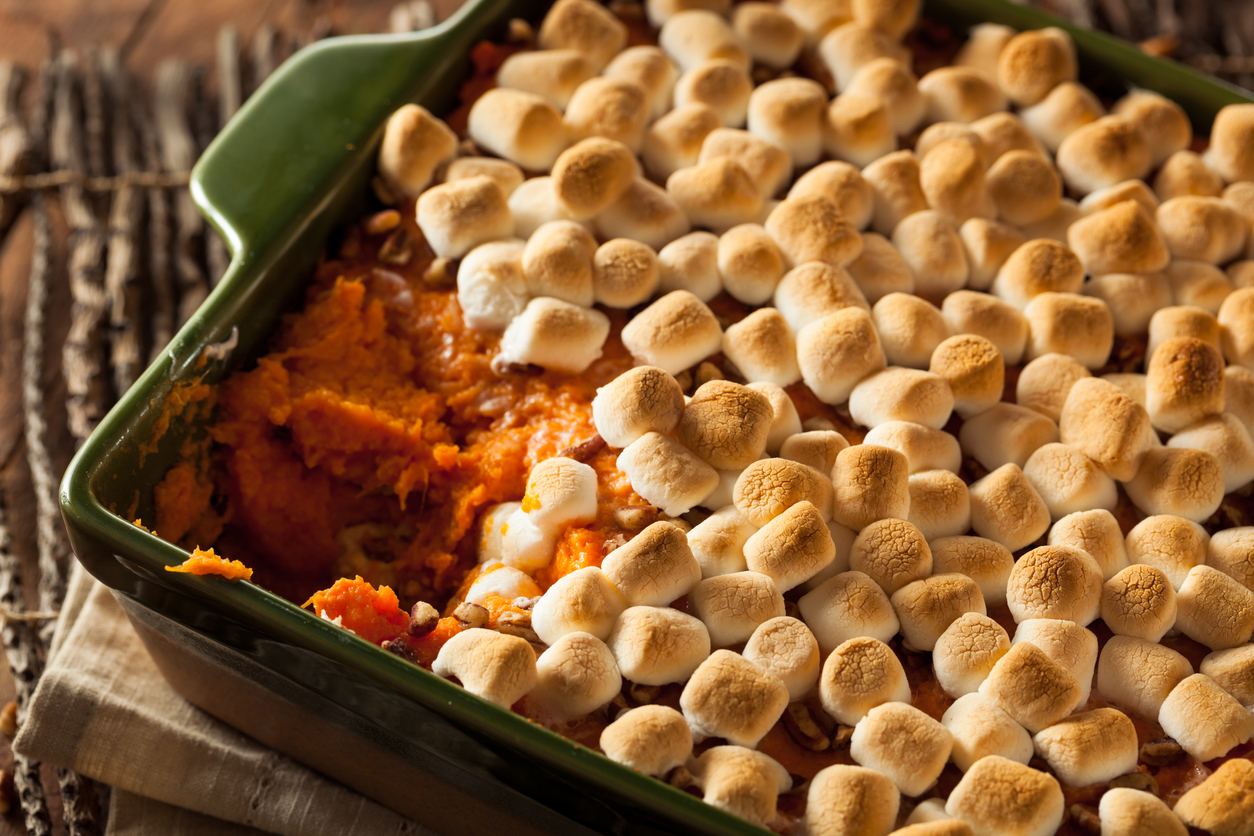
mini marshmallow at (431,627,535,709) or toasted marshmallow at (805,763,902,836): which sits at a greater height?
mini marshmallow at (431,627,535,709)

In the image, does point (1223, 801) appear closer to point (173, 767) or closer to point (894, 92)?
point (894, 92)

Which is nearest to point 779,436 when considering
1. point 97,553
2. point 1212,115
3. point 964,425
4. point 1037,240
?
point 964,425

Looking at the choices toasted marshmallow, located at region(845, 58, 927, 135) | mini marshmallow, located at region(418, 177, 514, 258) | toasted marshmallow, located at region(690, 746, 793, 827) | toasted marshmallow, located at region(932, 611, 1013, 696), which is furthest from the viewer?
toasted marshmallow, located at region(845, 58, 927, 135)

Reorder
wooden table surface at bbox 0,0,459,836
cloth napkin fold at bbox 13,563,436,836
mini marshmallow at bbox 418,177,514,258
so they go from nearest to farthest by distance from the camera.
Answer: cloth napkin fold at bbox 13,563,436,836 < mini marshmallow at bbox 418,177,514,258 < wooden table surface at bbox 0,0,459,836

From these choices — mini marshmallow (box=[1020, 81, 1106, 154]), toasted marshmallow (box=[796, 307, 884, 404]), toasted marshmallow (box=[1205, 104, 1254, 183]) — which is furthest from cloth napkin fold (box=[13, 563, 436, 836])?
toasted marshmallow (box=[1205, 104, 1254, 183])

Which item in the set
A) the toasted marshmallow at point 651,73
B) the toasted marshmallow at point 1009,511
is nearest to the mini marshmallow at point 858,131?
the toasted marshmallow at point 651,73

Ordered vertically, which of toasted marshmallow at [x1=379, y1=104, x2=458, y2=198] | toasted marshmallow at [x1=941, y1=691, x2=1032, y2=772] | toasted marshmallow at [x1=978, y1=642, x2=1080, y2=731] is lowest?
toasted marshmallow at [x1=941, y1=691, x2=1032, y2=772]

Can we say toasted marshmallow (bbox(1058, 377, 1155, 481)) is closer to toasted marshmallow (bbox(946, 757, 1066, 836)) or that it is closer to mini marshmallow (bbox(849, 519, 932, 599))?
mini marshmallow (bbox(849, 519, 932, 599))

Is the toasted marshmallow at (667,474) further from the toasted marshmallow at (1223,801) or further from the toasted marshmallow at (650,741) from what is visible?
the toasted marshmallow at (1223,801)
